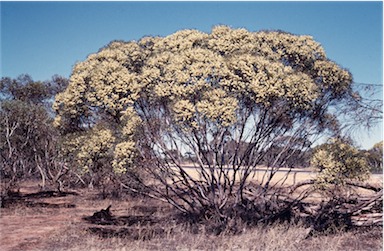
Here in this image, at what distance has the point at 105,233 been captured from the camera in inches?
516

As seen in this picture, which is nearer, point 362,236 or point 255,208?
point 362,236

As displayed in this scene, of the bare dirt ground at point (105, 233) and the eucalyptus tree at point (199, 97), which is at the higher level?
the eucalyptus tree at point (199, 97)

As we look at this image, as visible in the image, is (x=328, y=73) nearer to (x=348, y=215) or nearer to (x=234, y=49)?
(x=234, y=49)

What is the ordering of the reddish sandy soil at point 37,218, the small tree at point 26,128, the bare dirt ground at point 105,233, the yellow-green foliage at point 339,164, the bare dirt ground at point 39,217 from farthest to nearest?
the small tree at point 26,128 < the bare dirt ground at point 39,217 < the reddish sandy soil at point 37,218 < the yellow-green foliage at point 339,164 < the bare dirt ground at point 105,233

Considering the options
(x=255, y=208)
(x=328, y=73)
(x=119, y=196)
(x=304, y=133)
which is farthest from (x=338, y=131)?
(x=119, y=196)

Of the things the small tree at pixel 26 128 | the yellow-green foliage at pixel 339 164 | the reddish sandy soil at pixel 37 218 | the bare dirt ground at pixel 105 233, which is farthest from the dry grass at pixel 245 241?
the small tree at pixel 26 128

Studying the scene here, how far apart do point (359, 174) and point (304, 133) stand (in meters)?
2.33

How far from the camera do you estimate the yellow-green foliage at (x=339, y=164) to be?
37.0 feet

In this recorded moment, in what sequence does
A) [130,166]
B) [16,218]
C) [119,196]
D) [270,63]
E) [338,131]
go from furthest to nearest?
[119,196], [16,218], [338,131], [130,166], [270,63]

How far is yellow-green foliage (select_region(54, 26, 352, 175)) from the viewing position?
1033 cm

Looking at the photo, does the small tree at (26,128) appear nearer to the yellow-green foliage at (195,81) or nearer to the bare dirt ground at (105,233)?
the bare dirt ground at (105,233)

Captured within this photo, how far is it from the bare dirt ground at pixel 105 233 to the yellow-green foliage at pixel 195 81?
7.98 ft

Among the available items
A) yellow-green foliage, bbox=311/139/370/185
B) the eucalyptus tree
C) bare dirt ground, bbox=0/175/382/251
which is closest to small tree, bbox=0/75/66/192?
bare dirt ground, bbox=0/175/382/251

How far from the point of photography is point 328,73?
12039 mm
